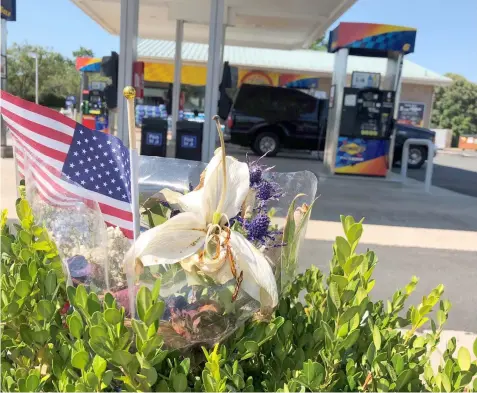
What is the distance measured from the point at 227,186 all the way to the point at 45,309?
61cm

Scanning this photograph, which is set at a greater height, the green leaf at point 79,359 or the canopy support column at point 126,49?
the canopy support column at point 126,49

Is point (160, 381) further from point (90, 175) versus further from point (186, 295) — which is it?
point (90, 175)

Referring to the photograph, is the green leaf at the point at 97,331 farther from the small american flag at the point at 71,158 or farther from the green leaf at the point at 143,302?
the small american flag at the point at 71,158

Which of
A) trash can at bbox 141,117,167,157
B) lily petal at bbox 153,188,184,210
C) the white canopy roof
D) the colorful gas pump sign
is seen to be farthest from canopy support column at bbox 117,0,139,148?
the white canopy roof

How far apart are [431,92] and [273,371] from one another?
29127 millimetres

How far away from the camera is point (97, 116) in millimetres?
19984

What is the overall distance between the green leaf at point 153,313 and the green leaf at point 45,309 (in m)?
0.37

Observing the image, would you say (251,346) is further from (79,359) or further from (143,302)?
(79,359)

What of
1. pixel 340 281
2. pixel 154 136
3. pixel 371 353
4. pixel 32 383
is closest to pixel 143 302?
pixel 32 383

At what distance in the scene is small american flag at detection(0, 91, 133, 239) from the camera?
1.42m

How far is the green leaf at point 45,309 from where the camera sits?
4.68 feet

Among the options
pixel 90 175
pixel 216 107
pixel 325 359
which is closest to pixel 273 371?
pixel 325 359

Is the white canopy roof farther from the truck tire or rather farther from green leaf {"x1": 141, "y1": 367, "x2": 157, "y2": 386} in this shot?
green leaf {"x1": 141, "y1": 367, "x2": 157, "y2": 386}

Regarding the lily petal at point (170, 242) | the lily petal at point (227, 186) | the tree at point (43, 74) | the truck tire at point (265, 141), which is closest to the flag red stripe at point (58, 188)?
the lily petal at point (170, 242)
